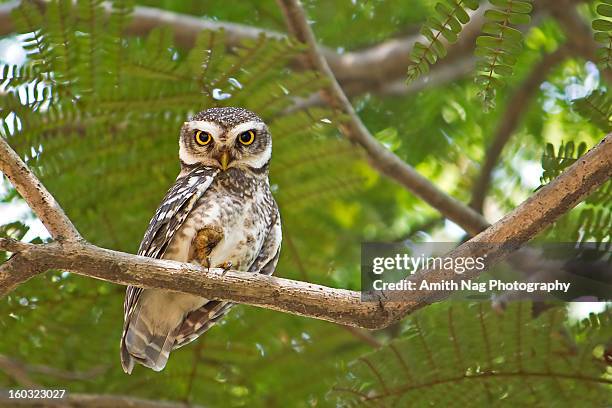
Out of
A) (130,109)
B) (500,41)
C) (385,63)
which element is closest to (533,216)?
(500,41)

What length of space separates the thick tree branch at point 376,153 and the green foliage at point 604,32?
1.53 meters

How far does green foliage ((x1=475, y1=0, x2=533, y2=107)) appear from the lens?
2.71 metres

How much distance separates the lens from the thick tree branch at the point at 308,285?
103 inches

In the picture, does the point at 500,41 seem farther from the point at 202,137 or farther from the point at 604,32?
the point at 202,137

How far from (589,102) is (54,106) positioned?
2.45 meters

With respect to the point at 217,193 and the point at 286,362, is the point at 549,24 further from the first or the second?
the point at 217,193

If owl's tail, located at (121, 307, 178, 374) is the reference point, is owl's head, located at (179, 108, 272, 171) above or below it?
above

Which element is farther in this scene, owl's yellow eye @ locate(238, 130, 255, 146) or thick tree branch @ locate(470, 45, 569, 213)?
thick tree branch @ locate(470, 45, 569, 213)

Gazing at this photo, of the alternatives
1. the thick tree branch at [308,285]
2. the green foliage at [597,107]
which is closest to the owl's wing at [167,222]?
the thick tree branch at [308,285]

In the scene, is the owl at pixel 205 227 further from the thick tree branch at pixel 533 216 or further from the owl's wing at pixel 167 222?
the thick tree branch at pixel 533 216

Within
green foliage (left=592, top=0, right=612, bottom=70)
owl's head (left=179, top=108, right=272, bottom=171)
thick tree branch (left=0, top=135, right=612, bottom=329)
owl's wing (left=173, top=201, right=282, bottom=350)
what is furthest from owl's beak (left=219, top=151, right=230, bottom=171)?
green foliage (left=592, top=0, right=612, bottom=70)

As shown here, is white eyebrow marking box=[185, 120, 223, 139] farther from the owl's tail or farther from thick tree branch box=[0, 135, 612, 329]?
thick tree branch box=[0, 135, 612, 329]

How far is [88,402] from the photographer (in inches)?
161

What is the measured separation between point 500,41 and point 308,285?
1.00 metres
